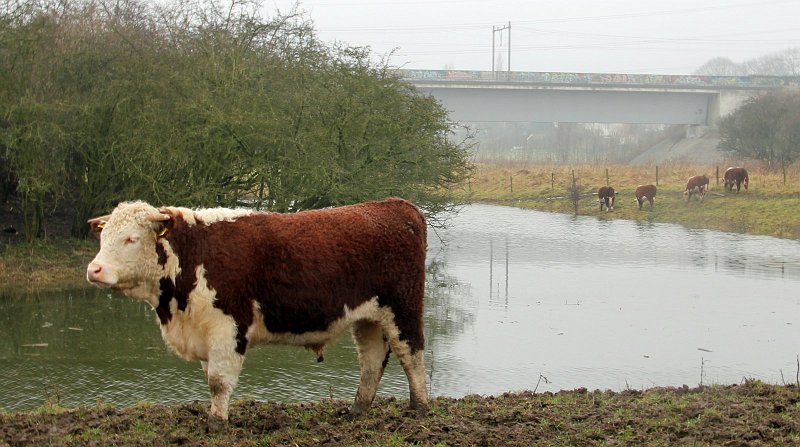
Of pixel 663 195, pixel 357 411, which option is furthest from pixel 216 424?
pixel 663 195

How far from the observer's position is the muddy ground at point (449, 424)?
7.53 metres

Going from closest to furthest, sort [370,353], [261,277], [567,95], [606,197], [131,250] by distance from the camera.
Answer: [131,250] → [261,277] → [370,353] → [606,197] → [567,95]

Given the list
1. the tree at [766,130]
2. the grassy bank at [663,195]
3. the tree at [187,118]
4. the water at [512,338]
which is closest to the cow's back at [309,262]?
the water at [512,338]

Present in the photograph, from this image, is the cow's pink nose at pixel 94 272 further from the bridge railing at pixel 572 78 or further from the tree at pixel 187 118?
the bridge railing at pixel 572 78

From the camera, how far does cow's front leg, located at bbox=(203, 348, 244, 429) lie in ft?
25.3

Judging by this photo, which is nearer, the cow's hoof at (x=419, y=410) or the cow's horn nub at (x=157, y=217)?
the cow's horn nub at (x=157, y=217)

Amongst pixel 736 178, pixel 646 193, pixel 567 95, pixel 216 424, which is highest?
pixel 567 95

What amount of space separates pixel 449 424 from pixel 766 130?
52.6 m

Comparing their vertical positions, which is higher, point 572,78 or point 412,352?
point 572,78

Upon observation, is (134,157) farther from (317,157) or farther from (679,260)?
(679,260)

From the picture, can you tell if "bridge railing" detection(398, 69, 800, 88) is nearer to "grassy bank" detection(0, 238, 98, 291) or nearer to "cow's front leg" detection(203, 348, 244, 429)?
"grassy bank" detection(0, 238, 98, 291)

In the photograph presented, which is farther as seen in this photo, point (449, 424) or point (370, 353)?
point (370, 353)

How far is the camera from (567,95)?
6862 centimetres

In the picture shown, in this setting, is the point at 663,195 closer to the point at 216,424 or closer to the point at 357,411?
the point at 357,411
